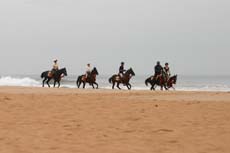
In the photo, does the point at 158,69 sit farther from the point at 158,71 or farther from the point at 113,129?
the point at 113,129

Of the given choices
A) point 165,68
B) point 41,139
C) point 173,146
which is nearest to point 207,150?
point 173,146

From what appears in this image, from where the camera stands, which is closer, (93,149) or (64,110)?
(93,149)

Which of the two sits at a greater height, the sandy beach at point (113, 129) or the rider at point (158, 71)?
the rider at point (158, 71)

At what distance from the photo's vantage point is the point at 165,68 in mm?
33625

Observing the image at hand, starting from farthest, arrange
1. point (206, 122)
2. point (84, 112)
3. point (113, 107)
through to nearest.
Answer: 1. point (113, 107)
2. point (84, 112)
3. point (206, 122)

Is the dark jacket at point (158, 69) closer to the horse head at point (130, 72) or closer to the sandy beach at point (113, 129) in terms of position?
the horse head at point (130, 72)

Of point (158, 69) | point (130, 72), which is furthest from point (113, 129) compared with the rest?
point (130, 72)

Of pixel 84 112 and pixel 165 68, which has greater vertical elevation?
pixel 165 68

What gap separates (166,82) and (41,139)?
2624 centimetres

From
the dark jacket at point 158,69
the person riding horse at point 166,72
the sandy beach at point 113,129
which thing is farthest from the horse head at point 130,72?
the sandy beach at point 113,129

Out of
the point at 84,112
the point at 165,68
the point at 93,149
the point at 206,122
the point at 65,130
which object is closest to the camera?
the point at 93,149

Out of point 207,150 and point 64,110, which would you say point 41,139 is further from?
point 64,110

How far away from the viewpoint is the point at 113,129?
9898mm

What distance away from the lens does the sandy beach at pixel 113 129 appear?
7.92m
